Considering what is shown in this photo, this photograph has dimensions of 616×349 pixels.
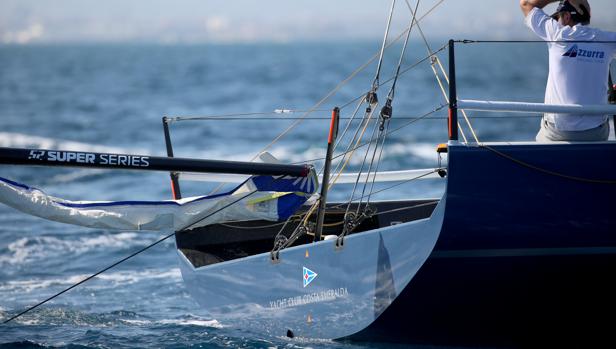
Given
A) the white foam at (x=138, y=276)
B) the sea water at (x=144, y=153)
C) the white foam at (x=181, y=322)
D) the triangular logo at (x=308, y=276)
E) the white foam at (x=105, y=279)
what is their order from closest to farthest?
the triangular logo at (x=308, y=276) → the sea water at (x=144, y=153) → the white foam at (x=181, y=322) → the white foam at (x=105, y=279) → the white foam at (x=138, y=276)

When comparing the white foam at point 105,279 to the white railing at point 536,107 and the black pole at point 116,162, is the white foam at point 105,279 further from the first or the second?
the white railing at point 536,107

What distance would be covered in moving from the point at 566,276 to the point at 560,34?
1.50m

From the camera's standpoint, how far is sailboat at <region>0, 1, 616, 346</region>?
5211 millimetres

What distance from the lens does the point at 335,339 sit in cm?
627

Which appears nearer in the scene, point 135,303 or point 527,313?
point 527,313

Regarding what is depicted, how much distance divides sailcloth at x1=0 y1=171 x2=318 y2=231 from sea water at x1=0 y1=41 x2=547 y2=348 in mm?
616

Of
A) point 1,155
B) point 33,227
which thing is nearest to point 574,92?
point 1,155

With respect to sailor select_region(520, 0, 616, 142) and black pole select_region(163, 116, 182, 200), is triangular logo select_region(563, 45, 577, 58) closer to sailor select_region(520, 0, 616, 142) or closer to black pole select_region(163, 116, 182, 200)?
sailor select_region(520, 0, 616, 142)

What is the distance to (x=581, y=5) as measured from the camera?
18.5ft

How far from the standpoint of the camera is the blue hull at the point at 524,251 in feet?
17.0

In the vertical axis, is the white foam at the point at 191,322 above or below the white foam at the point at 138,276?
below

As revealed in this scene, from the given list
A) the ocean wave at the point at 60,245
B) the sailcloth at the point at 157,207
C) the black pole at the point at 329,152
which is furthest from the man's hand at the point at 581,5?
the ocean wave at the point at 60,245

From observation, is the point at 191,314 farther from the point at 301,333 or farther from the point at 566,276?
the point at 566,276

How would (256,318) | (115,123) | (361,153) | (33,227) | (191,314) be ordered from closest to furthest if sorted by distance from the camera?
1. (256,318)
2. (191,314)
3. (33,227)
4. (361,153)
5. (115,123)
